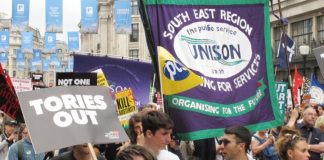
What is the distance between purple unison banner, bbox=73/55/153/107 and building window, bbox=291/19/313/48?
89.9 feet

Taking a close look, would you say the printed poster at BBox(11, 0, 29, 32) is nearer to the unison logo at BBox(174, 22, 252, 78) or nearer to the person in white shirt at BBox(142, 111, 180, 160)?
the unison logo at BBox(174, 22, 252, 78)

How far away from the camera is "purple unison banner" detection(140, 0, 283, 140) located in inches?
223

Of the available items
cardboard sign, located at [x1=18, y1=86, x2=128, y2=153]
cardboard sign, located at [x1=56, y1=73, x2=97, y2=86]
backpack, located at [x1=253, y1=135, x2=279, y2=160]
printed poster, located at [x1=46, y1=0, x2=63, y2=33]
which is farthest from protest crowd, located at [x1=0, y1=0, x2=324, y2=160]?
printed poster, located at [x1=46, y1=0, x2=63, y2=33]

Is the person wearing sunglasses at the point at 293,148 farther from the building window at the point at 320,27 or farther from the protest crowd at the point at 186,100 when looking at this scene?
the building window at the point at 320,27

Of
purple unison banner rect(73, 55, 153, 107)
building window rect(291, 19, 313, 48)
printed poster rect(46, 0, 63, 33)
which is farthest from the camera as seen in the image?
building window rect(291, 19, 313, 48)

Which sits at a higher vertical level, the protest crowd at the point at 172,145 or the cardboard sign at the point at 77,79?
the cardboard sign at the point at 77,79

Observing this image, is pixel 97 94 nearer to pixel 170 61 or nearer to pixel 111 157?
pixel 170 61

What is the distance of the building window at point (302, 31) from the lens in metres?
37.9

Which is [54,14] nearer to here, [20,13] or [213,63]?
[20,13]

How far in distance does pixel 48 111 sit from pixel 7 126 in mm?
5572

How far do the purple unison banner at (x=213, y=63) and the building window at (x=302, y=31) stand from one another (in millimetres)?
31965

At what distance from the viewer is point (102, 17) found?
278ft

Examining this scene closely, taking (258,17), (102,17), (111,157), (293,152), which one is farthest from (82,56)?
(102,17)

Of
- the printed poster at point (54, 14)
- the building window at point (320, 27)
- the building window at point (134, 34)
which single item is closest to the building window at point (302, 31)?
the building window at point (320, 27)
